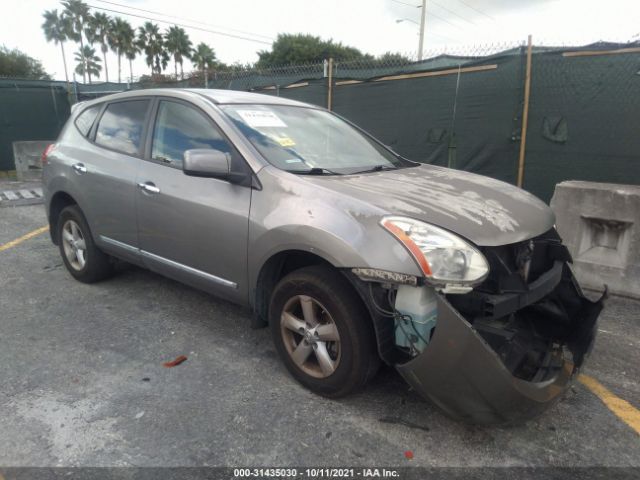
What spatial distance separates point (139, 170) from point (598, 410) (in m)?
3.40

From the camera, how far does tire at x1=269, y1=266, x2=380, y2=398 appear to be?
8.03 feet

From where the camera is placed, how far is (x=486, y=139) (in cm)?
613

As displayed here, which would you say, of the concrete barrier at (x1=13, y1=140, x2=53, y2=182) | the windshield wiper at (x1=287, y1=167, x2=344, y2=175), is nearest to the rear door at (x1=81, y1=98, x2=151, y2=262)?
the windshield wiper at (x1=287, y1=167, x2=344, y2=175)

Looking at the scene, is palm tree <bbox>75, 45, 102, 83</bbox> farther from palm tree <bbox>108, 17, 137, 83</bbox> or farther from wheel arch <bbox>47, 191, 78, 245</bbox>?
wheel arch <bbox>47, 191, 78, 245</bbox>

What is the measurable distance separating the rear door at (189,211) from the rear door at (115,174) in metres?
0.14

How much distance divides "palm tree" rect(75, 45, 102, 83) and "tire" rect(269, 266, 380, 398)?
6166 centimetres

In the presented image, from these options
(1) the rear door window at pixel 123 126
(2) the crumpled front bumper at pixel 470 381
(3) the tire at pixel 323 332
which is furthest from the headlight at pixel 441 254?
(1) the rear door window at pixel 123 126

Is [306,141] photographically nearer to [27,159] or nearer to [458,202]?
[458,202]

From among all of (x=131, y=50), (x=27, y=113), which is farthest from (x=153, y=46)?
(x=27, y=113)

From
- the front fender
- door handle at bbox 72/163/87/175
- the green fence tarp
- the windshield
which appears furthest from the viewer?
the green fence tarp

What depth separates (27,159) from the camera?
430 inches

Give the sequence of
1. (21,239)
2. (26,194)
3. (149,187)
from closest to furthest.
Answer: (149,187), (21,239), (26,194)

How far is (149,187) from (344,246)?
1.76 meters

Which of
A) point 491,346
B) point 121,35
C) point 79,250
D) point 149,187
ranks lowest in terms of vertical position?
point 79,250
